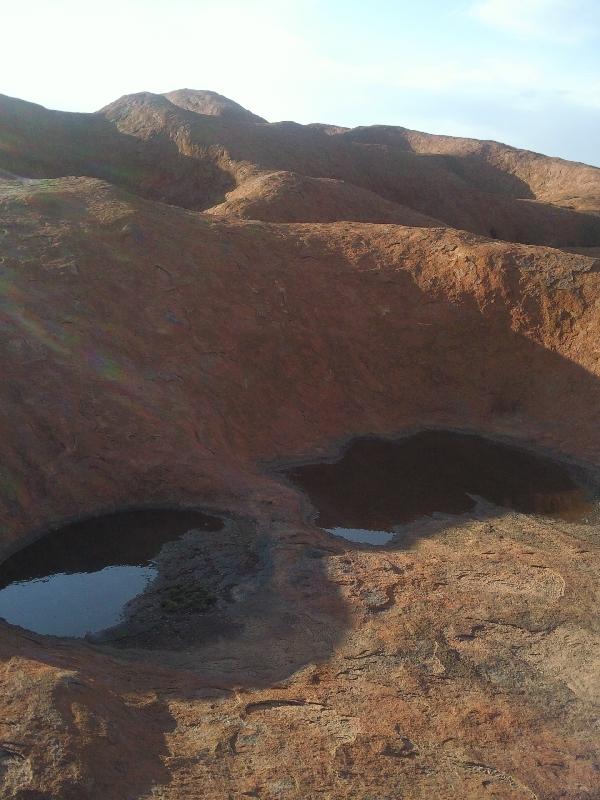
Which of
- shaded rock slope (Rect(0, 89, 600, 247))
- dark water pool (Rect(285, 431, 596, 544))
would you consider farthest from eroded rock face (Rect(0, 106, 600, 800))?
shaded rock slope (Rect(0, 89, 600, 247))

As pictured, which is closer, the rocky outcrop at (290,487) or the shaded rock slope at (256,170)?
the rocky outcrop at (290,487)

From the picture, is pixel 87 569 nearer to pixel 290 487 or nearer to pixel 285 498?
pixel 285 498

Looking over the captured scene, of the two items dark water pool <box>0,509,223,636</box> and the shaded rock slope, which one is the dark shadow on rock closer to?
the shaded rock slope

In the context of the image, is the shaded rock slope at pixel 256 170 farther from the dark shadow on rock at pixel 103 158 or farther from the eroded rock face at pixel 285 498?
the eroded rock face at pixel 285 498

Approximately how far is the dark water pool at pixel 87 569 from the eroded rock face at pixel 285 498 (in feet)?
0.90

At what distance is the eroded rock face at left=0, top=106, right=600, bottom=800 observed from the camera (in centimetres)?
580

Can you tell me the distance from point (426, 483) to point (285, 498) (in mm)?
2584

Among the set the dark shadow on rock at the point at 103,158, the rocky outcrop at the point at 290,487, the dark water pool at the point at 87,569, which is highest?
the dark shadow on rock at the point at 103,158

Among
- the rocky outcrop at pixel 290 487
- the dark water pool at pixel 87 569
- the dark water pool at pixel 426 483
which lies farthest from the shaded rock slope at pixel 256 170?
the dark water pool at pixel 87 569

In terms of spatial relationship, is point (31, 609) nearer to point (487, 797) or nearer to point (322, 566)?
point (322, 566)

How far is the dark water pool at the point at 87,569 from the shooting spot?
324 inches

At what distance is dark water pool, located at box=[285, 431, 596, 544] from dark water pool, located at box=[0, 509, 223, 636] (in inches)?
83.9

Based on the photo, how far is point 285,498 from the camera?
1105cm

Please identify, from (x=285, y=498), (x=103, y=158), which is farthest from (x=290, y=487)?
(x=103, y=158)
